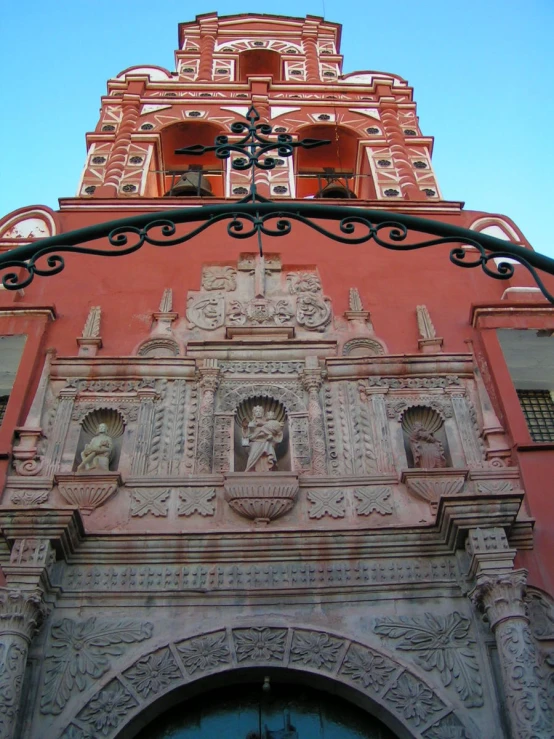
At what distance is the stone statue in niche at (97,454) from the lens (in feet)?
25.1

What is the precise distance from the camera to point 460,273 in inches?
386

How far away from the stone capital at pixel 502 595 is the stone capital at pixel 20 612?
328 centimetres

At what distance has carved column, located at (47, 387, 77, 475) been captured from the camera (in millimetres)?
7727

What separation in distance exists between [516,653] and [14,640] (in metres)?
3.52

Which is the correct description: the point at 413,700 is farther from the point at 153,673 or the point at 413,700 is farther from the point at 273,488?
the point at 273,488

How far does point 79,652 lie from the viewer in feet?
21.2

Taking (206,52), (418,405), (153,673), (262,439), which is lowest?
(153,673)

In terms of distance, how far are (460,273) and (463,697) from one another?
5023 mm

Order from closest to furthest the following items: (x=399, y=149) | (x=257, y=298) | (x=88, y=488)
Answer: (x=88, y=488)
(x=257, y=298)
(x=399, y=149)

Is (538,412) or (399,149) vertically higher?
(399,149)

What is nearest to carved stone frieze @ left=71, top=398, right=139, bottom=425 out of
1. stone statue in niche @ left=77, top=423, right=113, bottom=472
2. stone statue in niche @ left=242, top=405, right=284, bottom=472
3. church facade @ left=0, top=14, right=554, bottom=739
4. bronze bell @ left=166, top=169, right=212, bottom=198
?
church facade @ left=0, top=14, right=554, bottom=739

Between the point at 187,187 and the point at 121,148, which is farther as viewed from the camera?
the point at 121,148

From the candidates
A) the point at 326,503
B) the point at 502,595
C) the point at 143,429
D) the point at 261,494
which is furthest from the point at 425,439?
the point at 143,429

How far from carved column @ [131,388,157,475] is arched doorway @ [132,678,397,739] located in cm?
207
